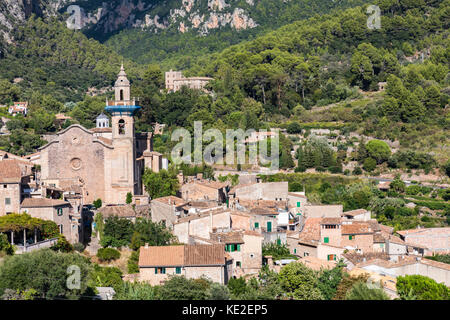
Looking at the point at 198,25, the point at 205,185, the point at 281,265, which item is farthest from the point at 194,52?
the point at 281,265

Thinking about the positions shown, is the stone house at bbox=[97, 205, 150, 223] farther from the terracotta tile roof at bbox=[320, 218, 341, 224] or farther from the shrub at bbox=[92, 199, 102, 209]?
A: the terracotta tile roof at bbox=[320, 218, 341, 224]

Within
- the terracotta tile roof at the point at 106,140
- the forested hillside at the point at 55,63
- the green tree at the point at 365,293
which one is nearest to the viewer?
the green tree at the point at 365,293

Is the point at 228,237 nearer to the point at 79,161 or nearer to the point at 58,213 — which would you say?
the point at 58,213

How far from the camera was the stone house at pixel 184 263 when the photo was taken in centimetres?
2445

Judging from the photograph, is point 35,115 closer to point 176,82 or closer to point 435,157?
point 176,82

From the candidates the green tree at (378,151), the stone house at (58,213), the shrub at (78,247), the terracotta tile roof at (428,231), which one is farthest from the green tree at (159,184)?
the green tree at (378,151)

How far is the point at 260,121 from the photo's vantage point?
5462 centimetres

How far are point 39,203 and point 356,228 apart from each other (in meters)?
13.5

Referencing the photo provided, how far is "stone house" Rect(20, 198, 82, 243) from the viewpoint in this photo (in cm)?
2733

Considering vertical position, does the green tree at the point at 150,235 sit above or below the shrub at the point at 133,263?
above

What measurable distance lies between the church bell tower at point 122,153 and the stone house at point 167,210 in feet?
5.60

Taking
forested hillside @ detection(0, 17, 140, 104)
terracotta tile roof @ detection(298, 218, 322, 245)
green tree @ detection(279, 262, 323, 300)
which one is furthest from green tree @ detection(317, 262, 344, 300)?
forested hillside @ detection(0, 17, 140, 104)

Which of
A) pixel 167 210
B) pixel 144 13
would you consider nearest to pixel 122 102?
pixel 167 210

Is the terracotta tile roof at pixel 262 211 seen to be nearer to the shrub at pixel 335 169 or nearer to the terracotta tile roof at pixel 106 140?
the terracotta tile roof at pixel 106 140
